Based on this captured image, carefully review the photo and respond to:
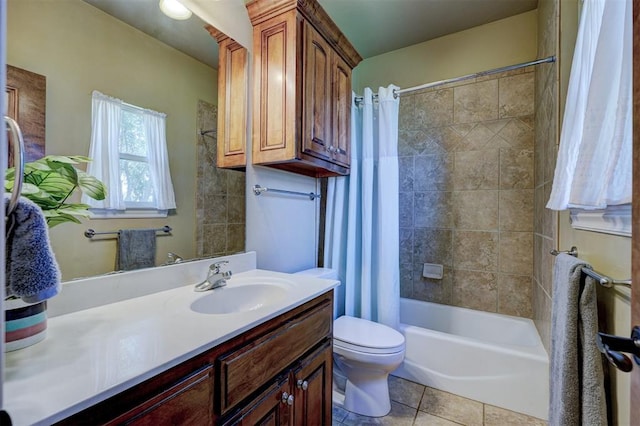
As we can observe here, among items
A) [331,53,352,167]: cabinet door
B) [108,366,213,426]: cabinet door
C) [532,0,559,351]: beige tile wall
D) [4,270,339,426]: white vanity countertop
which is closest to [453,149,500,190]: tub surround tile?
[532,0,559,351]: beige tile wall

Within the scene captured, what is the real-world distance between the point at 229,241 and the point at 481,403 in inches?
70.0

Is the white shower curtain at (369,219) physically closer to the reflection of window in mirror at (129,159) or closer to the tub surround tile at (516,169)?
the tub surround tile at (516,169)

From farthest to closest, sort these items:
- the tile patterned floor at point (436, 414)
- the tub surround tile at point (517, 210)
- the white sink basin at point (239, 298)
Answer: the tub surround tile at point (517, 210), the tile patterned floor at point (436, 414), the white sink basin at point (239, 298)

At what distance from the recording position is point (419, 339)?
185 centimetres

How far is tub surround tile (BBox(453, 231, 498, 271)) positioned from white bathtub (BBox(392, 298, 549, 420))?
382 mm

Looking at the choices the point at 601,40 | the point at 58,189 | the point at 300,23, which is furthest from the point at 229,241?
the point at 601,40

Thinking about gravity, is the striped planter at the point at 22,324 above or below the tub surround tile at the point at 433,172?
below

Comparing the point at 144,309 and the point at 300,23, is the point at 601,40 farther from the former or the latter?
the point at 144,309

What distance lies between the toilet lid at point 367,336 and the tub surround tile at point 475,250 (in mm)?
1003

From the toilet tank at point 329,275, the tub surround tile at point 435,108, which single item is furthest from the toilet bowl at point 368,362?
the tub surround tile at point 435,108

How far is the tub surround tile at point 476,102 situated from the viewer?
215 cm

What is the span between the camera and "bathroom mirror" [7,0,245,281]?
0.85m

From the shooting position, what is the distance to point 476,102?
221cm

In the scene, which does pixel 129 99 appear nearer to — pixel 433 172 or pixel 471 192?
pixel 433 172
